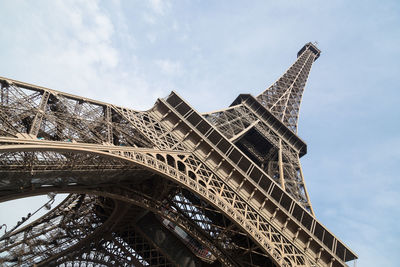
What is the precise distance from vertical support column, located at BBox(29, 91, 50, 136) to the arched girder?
1.76 metres

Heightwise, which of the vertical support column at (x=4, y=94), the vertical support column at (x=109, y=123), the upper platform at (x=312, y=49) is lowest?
the vertical support column at (x=4, y=94)

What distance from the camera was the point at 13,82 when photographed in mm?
11453

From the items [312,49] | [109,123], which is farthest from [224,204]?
[312,49]

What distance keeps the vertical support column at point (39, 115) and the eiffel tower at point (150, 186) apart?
5 cm

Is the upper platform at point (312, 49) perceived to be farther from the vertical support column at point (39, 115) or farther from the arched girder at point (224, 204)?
the vertical support column at point (39, 115)

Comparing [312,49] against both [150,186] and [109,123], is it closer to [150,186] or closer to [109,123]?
[150,186]

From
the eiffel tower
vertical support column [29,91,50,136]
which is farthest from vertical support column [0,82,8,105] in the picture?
vertical support column [29,91,50,136]

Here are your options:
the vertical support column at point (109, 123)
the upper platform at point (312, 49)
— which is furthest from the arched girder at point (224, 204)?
the upper platform at point (312, 49)

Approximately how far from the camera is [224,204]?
610 inches

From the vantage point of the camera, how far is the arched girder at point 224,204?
42.7 ft

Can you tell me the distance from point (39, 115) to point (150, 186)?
8.77 m

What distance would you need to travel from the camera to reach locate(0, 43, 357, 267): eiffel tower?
11.6 meters

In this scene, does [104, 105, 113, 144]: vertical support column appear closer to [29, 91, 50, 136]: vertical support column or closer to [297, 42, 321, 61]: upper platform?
[29, 91, 50, 136]: vertical support column

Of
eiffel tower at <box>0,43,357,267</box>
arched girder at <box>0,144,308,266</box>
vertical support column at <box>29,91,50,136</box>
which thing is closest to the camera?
vertical support column at <box>29,91,50,136</box>
